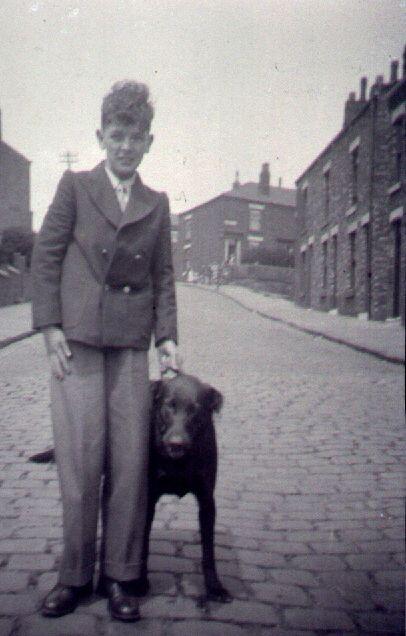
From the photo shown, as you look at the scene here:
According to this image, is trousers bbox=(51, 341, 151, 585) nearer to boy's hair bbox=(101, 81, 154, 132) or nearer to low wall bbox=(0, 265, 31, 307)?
boy's hair bbox=(101, 81, 154, 132)

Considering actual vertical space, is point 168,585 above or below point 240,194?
below

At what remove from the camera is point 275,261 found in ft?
155

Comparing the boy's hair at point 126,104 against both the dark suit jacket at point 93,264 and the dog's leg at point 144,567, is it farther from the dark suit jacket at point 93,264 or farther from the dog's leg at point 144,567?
the dog's leg at point 144,567

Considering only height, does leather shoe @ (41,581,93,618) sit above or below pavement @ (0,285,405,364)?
below

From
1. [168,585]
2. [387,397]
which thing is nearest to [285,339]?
[387,397]

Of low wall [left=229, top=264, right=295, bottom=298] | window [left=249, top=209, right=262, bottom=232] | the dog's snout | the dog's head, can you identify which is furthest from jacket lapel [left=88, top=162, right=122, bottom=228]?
→ window [left=249, top=209, right=262, bottom=232]

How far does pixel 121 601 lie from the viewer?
265cm

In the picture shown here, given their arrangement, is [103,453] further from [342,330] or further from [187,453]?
[342,330]

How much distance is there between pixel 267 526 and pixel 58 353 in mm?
1693

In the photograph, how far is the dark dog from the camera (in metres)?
2.71

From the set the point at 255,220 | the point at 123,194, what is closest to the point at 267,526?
the point at 123,194

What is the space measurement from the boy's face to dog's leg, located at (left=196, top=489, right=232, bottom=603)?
1340mm

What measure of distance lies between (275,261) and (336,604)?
148 feet

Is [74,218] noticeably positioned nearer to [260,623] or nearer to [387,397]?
[260,623]
